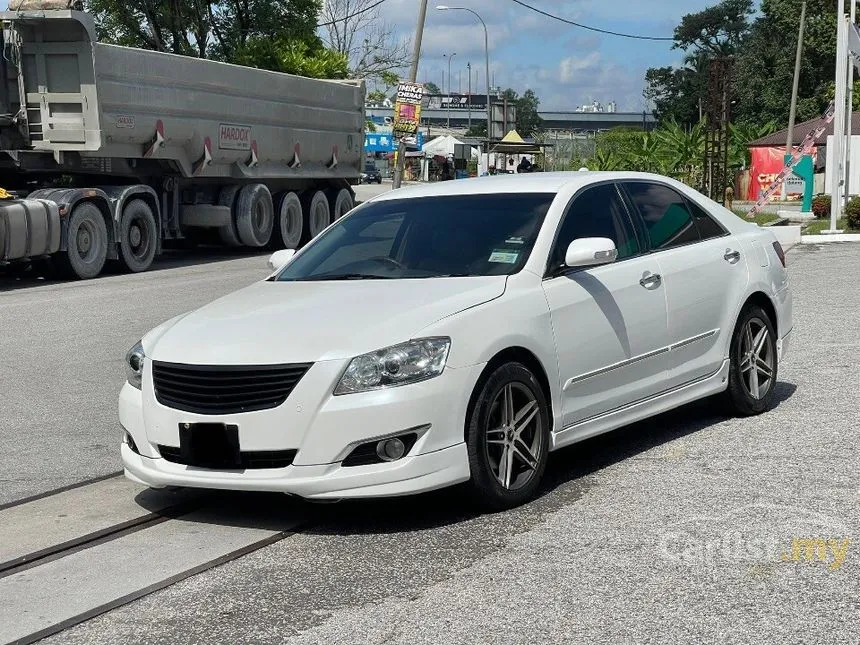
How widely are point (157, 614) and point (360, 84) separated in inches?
942

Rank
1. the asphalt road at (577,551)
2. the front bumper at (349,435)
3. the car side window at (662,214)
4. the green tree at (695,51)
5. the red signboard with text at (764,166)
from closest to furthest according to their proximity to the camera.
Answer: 1. the asphalt road at (577,551)
2. the front bumper at (349,435)
3. the car side window at (662,214)
4. the red signboard with text at (764,166)
5. the green tree at (695,51)

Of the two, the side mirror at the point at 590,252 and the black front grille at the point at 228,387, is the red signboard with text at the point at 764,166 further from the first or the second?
the black front grille at the point at 228,387

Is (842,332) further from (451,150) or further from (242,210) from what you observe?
(451,150)

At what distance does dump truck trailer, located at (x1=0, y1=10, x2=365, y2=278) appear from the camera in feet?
59.9

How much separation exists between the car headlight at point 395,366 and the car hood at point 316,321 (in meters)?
0.04

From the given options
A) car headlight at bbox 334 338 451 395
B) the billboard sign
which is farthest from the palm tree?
car headlight at bbox 334 338 451 395

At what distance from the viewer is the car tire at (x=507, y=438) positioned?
5570 millimetres

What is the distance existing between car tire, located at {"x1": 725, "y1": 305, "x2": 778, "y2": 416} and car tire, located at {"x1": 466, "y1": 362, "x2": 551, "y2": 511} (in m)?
1.92

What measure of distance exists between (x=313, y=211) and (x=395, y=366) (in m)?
21.1

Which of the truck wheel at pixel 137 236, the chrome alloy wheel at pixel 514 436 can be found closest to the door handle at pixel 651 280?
the chrome alloy wheel at pixel 514 436

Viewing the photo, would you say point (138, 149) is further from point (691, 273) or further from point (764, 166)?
point (764, 166)

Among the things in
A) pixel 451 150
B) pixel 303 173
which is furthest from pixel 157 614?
pixel 451 150

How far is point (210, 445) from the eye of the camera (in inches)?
215

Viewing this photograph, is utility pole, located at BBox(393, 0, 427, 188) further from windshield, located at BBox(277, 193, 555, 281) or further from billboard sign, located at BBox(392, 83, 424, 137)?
windshield, located at BBox(277, 193, 555, 281)
